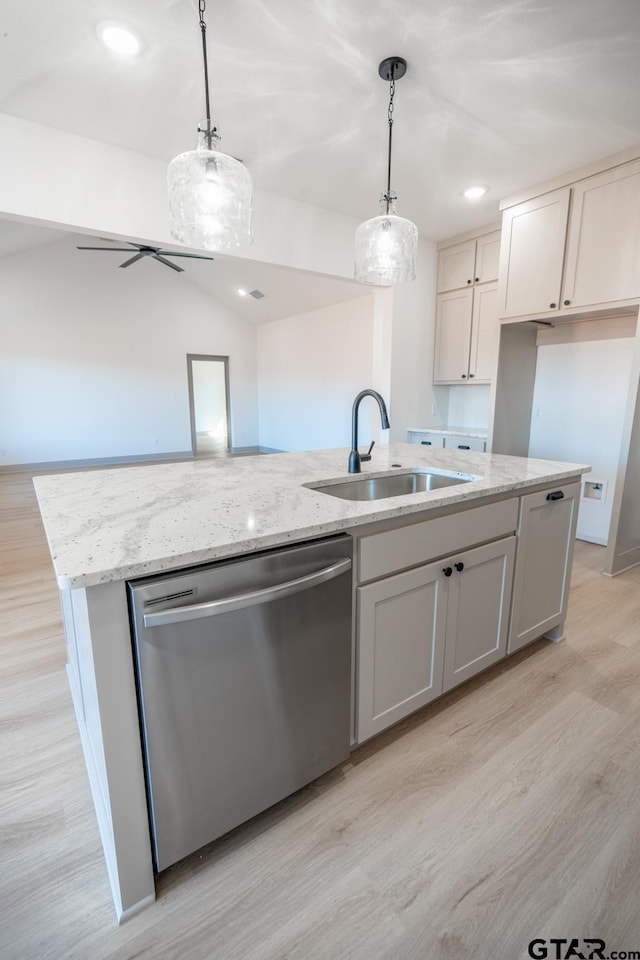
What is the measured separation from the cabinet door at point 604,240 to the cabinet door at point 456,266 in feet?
3.62

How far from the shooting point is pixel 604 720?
5.54ft

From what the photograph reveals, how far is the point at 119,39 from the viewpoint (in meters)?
1.81

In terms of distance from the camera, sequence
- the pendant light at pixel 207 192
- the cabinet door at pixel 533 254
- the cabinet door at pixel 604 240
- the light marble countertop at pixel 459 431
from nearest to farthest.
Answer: the pendant light at pixel 207 192 → the cabinet door at pixel 604 240 → the cabinet door at pixel 533 254 → the light marble countertop at pixel 459 431

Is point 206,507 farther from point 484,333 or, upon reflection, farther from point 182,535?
point 484,333

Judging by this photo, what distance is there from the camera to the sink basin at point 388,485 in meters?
1.85

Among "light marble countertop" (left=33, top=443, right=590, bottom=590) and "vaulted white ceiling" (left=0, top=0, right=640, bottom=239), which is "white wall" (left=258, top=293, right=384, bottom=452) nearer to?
"vaulted white ceiling" (left=0, top=0, right=640, bottom=239)

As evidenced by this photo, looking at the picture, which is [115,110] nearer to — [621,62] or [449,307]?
[621,62]

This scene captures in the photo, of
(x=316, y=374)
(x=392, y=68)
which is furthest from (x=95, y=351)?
(x=392, y=68)

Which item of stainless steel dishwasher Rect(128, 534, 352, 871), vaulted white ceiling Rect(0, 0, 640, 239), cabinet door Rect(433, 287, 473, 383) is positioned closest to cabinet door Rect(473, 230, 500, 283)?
cabinet door Rect(433, 287, 473, 383)

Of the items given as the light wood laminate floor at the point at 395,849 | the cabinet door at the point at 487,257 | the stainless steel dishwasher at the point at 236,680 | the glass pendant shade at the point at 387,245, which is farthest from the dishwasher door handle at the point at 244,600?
the cabinet door at the point at 487,257

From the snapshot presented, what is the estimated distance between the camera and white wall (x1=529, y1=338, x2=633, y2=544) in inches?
130

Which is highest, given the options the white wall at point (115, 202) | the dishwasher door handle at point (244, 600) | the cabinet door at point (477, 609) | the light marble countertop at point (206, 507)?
the white wall at point (115, 202)

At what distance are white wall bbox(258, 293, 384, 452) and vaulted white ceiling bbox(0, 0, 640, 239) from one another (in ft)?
8.89

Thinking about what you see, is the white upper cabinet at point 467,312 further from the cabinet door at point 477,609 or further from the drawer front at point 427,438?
the cabinet door at point 477,609
